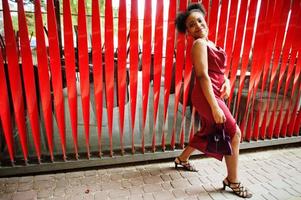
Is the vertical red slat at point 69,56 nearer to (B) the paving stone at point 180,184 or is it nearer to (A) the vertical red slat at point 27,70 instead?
(A) the vertical red slat at point 27,70

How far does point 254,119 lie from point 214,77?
5.64 feet

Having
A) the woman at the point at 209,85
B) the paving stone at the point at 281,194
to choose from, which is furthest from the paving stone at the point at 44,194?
the paving stone at the point at 281,194

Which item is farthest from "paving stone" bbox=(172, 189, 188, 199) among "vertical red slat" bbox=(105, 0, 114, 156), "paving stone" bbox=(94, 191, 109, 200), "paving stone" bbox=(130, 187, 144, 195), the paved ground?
"vertical red slat" bbox=(105, 0, 114, 156)

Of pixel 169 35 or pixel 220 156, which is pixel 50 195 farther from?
pixel 169 35

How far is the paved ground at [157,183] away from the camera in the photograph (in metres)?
2.63

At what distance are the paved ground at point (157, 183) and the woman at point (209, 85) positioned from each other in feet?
0.90

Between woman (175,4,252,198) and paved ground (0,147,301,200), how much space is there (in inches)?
10.8

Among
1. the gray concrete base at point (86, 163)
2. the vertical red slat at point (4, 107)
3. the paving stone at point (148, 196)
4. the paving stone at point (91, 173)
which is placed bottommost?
the paving stone at point (148, 196)

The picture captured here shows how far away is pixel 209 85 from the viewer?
2324 mm

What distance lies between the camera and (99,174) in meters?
3.00

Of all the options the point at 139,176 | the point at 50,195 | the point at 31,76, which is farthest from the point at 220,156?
the point at 31,76

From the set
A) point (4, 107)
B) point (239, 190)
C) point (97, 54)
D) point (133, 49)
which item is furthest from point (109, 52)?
point (239, 190)

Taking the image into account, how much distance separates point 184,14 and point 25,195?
2560 millimetres

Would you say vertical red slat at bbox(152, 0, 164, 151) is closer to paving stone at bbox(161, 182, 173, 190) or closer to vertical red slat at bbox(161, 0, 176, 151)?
vertical red slat at bbox(161, 0, 176, 151)
